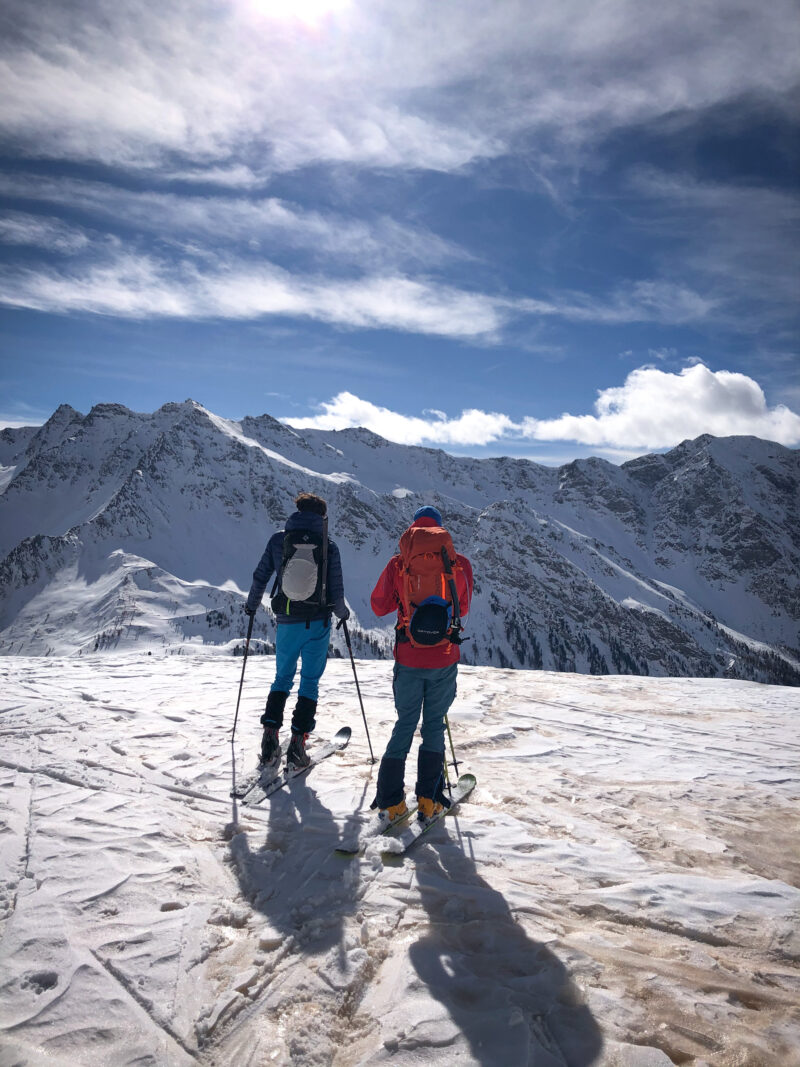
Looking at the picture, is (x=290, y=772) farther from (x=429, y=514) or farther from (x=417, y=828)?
(x=429, y=514)

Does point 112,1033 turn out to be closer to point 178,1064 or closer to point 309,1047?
point 178,1064

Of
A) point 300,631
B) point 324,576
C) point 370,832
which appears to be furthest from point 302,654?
point 370,832

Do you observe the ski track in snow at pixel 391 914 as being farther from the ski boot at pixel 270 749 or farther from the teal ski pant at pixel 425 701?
the teal ski pant at pixel 425 701

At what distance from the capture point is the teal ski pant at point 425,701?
5.18 metres

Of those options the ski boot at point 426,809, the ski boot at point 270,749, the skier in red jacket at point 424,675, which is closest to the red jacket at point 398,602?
the skier in red jacket at point 424,675

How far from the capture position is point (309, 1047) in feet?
8.61

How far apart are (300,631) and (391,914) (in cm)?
358

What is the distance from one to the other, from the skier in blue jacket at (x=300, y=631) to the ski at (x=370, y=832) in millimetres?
1685

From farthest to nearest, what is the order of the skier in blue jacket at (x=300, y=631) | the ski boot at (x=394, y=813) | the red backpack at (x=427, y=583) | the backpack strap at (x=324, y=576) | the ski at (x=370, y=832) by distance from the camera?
the backpack strap at (x=324, y=576), the skier in blue jacket at (x=300, y=631), the red backpack at (x=427, y=583), the ski boot at (x=394, y=813), the ski at (x=370, y=832)

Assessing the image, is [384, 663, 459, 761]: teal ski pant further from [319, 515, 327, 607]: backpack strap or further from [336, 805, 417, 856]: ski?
[319, 515, 327, 607]: backpack strap

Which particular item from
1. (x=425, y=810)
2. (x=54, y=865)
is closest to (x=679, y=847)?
(x=425, y=810)

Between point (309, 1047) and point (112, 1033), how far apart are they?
3.28ft

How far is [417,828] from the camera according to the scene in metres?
4.83

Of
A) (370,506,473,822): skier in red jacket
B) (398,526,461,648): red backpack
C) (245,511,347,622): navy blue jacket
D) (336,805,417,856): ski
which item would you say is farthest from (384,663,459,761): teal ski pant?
(245,511,347,622): navy blue jacket
